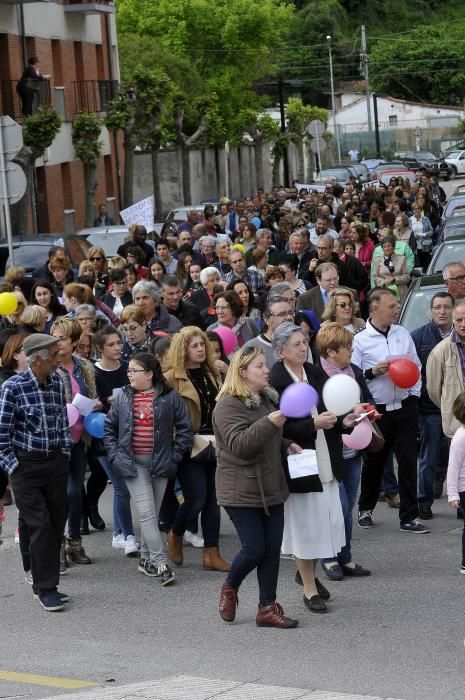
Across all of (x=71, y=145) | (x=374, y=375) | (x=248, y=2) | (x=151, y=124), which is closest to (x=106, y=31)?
(x=151, y=124)

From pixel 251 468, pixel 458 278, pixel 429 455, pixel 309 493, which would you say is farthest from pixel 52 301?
pixel 251 468

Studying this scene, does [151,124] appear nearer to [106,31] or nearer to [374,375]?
[106,31]

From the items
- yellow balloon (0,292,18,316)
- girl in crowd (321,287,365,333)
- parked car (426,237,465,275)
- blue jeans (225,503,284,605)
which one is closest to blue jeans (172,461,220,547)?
blue jeans (225,503,284,605)

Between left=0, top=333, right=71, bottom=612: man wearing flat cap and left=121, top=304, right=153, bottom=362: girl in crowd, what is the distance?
2449mm

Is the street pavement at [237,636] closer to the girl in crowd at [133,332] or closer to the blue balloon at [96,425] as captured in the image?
the blue balloon at [96,425]

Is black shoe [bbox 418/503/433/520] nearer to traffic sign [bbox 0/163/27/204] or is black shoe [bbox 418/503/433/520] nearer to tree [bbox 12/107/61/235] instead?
traffic sign [bbox 0/163/27/204]

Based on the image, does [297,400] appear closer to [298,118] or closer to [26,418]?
[26,418]

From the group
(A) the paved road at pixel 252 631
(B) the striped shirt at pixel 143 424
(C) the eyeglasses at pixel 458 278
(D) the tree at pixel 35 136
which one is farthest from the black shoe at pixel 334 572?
(D) the tree at pixel 35 136

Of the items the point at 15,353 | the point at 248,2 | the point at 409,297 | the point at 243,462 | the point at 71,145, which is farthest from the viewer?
the point at 248,2

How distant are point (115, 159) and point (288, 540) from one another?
3918cm

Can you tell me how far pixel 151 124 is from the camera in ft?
148

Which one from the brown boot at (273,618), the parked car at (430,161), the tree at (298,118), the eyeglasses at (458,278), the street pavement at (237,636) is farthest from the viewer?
the parked car at (430,161)

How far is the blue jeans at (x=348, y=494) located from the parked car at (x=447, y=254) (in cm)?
860

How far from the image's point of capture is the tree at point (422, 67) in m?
108
